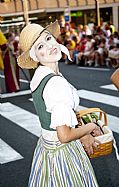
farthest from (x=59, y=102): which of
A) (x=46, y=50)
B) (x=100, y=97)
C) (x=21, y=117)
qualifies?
(x=100, y=97)

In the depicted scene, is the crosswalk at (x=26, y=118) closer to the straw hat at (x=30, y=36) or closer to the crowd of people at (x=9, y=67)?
the crowd of people at (x=9, y=67)

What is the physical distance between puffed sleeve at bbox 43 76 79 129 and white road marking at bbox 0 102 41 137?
3.79 m

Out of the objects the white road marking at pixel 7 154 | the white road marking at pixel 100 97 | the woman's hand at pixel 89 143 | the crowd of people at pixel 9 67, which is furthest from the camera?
the crowd of people at pixel 9 67

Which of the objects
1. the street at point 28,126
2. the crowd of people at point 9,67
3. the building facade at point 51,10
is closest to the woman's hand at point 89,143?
the street at point 28,126

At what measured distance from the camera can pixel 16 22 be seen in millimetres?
25406

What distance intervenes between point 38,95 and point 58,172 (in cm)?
50

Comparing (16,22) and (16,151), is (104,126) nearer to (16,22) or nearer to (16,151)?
(16,151)

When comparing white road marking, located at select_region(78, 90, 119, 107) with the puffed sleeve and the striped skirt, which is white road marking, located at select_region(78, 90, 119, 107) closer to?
the striped skirt

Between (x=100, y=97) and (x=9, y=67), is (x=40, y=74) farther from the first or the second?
(x=9, y=67)

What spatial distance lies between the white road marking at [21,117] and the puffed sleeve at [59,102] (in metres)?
3.79

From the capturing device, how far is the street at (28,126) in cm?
447

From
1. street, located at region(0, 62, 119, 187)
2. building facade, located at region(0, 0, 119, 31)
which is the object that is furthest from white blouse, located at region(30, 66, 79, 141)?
building facade, located at region(0, 0, 119, 31)

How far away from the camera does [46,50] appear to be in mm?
2416

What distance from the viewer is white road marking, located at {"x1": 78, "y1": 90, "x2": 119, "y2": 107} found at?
8012mm
